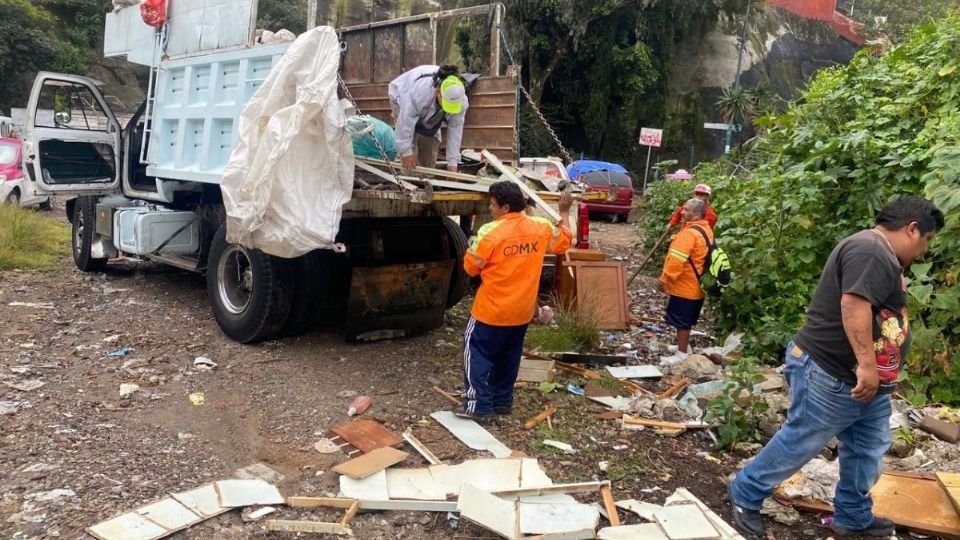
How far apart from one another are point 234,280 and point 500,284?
260cm

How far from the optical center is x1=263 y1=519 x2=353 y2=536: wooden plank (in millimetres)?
2953

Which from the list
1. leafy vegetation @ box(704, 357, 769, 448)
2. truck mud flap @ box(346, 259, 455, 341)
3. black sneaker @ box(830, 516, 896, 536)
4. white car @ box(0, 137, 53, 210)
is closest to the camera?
Answer: black sneaker @ box(830, 516, 896, 536)

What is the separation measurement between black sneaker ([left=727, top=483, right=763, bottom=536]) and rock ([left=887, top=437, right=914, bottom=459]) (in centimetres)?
126

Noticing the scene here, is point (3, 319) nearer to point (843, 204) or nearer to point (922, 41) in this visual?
point (843, 204)

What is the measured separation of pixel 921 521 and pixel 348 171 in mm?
3652

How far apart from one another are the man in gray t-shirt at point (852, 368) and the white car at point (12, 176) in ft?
41.5

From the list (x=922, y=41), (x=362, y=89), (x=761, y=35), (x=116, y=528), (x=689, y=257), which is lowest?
(x=116, y=528)

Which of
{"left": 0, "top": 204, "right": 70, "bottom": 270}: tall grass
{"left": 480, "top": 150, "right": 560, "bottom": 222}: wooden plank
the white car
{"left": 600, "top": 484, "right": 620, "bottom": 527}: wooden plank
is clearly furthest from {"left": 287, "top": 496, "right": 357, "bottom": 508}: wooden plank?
the white car

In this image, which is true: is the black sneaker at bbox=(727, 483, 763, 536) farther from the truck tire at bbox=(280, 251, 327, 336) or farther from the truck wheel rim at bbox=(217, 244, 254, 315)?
the truck wheel rim at bbox=(217, 244, 254, 315)

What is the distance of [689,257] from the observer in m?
5.76

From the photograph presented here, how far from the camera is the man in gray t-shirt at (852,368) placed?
2.80 metres

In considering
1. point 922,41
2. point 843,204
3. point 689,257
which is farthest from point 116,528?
point 922,41

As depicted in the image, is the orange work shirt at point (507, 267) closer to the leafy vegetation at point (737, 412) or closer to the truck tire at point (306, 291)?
the leafy vegetation at point (737, 412)

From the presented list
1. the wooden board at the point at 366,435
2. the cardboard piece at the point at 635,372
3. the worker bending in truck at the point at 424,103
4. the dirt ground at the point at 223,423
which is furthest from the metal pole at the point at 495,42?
the wooden board at the point at 366,435
